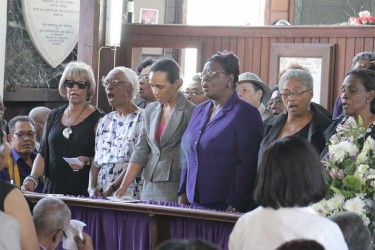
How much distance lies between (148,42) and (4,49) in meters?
1.77

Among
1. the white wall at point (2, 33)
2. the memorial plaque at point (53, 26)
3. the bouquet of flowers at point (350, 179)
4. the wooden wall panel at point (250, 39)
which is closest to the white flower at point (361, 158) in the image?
the bouquet of flowers at point (350, 179)

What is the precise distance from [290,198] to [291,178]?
0.07 meters

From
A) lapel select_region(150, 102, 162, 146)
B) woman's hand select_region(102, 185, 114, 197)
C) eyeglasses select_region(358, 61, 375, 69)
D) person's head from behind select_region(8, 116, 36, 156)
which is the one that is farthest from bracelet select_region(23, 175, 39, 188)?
eyeglasses select_region(358, 61, 375, 69)

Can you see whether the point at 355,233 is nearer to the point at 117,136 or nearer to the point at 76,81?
the point at 117,136

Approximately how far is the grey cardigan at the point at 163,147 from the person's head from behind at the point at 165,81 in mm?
92

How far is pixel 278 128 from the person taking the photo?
5613mm

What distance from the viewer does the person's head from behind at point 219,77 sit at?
5.79 metres

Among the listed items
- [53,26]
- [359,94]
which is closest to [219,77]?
[359,94]

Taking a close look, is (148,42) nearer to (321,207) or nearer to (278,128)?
(278,128)

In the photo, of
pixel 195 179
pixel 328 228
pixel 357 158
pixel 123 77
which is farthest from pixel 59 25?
pixel 328 228

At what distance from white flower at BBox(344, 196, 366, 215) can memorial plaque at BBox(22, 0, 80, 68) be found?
626 cm

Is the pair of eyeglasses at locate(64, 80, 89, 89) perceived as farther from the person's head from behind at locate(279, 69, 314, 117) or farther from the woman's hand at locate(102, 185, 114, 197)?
the person's head from behind at locate(279, 69, 314, 117)

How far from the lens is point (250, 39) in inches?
407

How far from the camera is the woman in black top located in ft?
21.3
